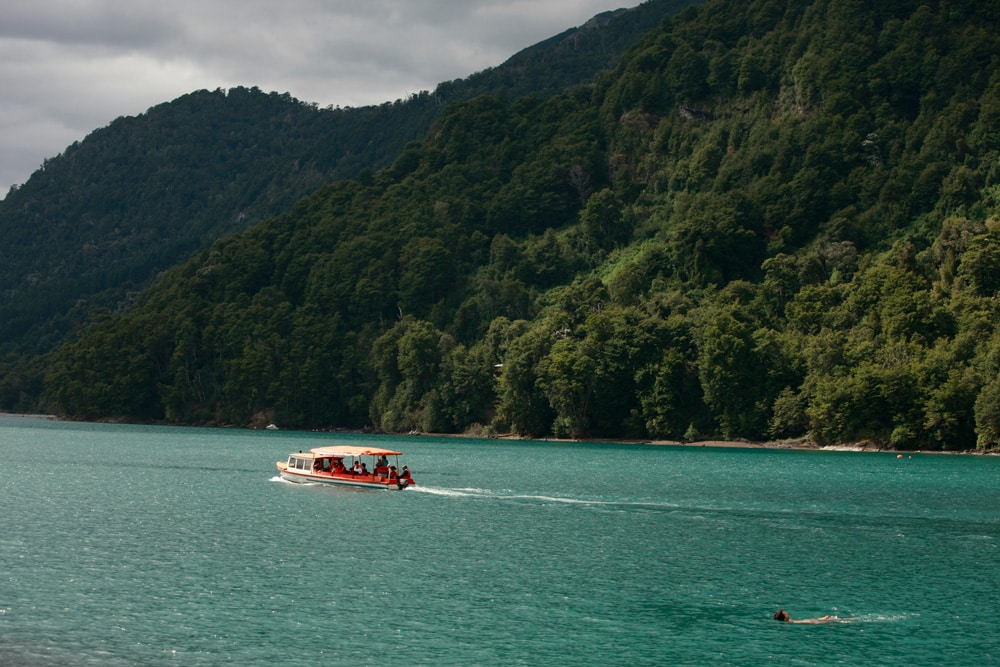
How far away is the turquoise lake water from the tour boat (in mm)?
1329

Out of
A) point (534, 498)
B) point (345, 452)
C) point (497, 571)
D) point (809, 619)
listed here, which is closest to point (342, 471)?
point (345, 452)

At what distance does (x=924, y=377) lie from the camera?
5827 inches

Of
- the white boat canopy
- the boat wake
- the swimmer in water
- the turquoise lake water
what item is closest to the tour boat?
the white boat canopy

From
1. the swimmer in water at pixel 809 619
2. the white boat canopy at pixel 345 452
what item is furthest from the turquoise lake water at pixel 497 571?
the white boat canopy at pixel 345 452

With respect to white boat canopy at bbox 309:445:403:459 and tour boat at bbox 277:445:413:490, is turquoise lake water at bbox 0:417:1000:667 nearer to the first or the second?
tour boat at bbox 277:445:413:490

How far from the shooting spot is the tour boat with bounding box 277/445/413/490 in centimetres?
9744

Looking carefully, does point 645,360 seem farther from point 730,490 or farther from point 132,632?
point 132,632

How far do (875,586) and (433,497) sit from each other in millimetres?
43375

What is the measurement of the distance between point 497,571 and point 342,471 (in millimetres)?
44372

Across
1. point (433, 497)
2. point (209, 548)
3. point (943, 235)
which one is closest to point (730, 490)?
point (433, 497)

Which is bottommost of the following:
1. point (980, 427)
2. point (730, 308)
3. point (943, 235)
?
point (980, 427)

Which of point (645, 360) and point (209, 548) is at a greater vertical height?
point (645, 360)

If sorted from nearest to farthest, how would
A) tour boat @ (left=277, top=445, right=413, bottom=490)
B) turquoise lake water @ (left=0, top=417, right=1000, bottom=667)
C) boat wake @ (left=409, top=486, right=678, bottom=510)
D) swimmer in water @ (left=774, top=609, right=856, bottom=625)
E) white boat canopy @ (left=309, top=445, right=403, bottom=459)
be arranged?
turquoise lake water @ (left=0, top=417, right=1000, bottom=667) → swimmer in water @ (left=774, top=609, right=856, bottom=625) → boat wake @ (left=409, top=486, right=678, bottom=510) → tour boat @ (left=277, top=445, right=413, bottom=490) → white boat canopy @ (left=309, top=445, right=403, bottom=459)

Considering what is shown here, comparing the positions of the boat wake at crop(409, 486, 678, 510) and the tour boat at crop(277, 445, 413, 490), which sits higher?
the tour boat at crop(277, 445, 413, 490)
